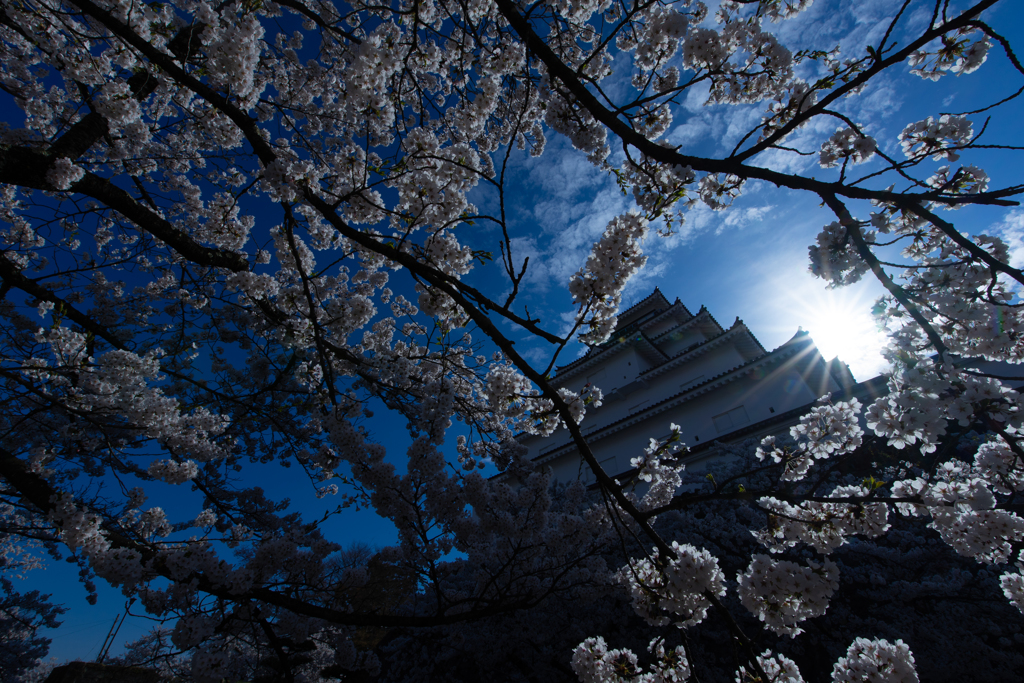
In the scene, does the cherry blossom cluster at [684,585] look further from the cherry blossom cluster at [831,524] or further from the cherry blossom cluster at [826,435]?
the cherry blossom cluster at [826,435]

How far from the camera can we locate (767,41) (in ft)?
11.9

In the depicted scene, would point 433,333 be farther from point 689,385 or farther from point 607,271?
point 689,385

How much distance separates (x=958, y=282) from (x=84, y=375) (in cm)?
833

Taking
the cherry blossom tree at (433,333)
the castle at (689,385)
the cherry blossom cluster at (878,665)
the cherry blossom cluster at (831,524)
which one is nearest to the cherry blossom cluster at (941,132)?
the cherry blossom tree at (433,333)

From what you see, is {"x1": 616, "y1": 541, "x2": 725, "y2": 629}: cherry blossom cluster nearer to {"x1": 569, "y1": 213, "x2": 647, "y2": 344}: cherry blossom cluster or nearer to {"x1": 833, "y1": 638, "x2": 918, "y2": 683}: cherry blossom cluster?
{"x1": 833, "y1": 638, "x2": 918, "y2": 683}: cherry blossom cluster

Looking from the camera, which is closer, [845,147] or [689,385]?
[845,147]

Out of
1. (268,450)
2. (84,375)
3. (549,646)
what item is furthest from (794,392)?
(84,375)

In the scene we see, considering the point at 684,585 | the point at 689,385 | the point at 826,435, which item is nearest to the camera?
the point at 684,585

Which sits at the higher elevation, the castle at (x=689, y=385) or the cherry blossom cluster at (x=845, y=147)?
the castle at (x=689, y=385)

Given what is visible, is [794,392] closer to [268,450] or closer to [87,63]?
[268,450]

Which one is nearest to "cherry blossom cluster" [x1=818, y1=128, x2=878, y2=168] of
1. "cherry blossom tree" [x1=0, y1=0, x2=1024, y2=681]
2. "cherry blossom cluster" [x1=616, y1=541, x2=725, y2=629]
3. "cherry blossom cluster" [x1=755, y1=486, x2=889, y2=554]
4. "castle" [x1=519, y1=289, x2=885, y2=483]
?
"cherry blossom tree" [x1=0, y1=0, x2=1024, y2=681]

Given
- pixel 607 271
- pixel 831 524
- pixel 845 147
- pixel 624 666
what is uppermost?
pixel 845 147

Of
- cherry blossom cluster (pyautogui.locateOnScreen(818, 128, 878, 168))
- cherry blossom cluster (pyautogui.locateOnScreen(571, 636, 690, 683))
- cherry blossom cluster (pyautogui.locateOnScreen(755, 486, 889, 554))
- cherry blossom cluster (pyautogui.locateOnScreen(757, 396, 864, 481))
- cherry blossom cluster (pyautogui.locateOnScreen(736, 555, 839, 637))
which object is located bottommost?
cherry blossom cluster (pyautogui.locateOnScreen(571, 636, 690, 683))

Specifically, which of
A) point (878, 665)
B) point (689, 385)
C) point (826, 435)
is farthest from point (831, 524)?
point (689, 385)
